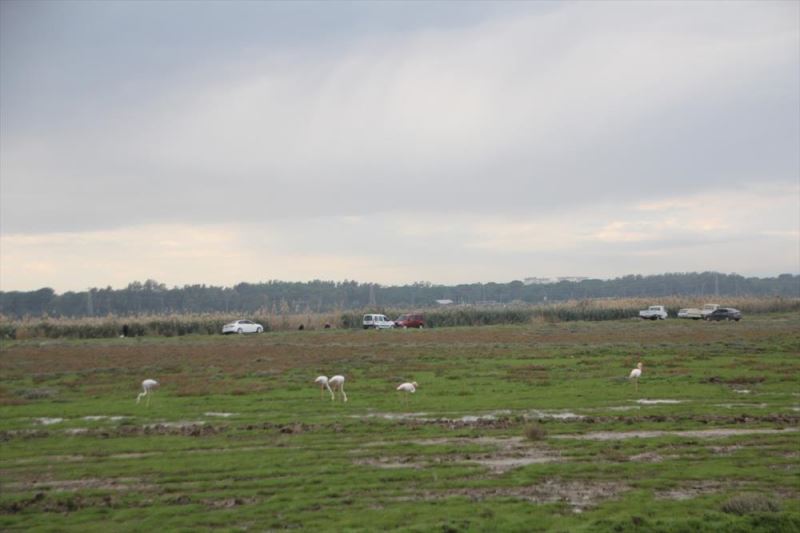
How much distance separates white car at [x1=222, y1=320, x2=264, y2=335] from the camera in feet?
236

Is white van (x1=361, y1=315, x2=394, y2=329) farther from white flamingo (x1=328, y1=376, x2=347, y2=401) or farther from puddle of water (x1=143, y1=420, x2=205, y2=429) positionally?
puddle of water (x1=143, y1=420, x2=205, y2=429)

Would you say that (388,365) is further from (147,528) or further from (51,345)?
(51,345)

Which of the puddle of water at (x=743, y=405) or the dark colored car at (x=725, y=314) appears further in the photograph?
the dark colored car at (x=725, y=314)

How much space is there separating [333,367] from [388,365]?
2501mm

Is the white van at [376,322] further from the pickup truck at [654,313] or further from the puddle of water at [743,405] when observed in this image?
the puddle of water at [743,405]

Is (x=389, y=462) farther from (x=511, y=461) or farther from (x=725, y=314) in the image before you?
(x=725, y=314)

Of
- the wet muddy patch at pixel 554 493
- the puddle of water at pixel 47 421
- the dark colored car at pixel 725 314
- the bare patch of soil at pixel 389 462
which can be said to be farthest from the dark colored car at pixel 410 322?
the wet muddy patch at pixel 554 493

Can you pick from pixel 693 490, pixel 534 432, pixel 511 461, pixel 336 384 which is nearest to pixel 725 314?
pixel 336 384

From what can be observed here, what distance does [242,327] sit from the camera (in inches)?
2862

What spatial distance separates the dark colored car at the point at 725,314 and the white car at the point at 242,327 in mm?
43589

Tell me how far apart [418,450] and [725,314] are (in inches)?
2665

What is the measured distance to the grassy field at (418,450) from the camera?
37.6 feet

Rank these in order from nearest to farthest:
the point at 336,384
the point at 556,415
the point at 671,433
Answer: the point at 671,433, the point at 556,415, the point at 336,384

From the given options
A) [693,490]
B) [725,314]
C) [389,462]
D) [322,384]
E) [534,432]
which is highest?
[725,314]
